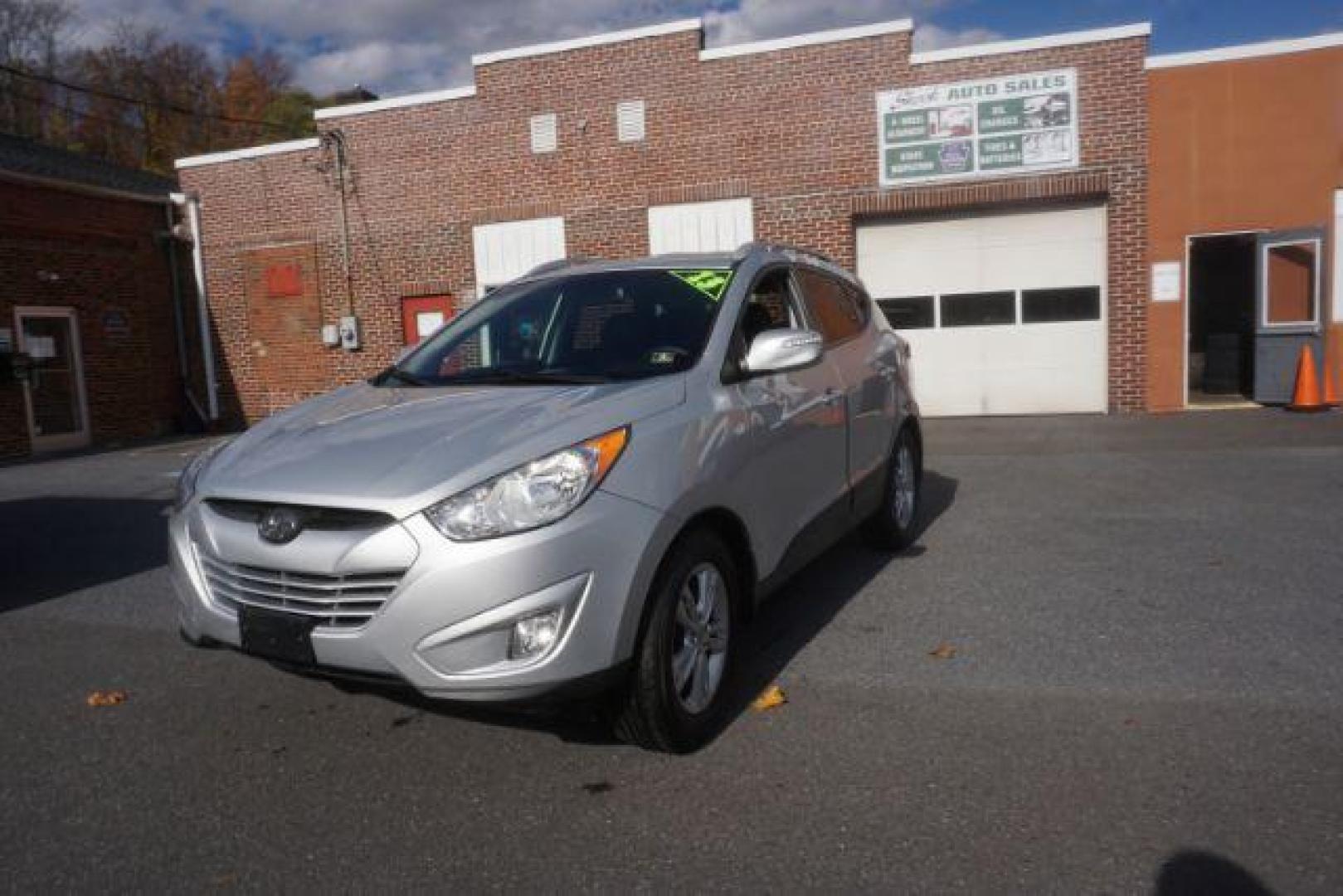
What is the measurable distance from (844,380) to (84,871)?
141 inches

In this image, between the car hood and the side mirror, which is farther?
the side mirror

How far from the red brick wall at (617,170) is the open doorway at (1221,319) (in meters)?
1.94

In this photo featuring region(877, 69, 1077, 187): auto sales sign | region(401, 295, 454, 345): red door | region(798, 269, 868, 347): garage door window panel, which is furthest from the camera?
region(401, 295, 454, 345): red door

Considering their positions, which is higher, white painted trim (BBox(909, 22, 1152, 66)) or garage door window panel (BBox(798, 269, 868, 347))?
white painted trim (BBox(909, 22, 1152, 66))

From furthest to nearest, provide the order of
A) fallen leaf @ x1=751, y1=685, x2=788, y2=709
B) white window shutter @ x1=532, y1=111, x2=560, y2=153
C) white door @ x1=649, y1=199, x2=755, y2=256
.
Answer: white window shutter @ x1=532, y1=111, x2=560, y2=153, white door @ x1=649, y1=199, x2=755, y2=256, fallen leaf @ x1=751, y1=685, x2=788, y2=709

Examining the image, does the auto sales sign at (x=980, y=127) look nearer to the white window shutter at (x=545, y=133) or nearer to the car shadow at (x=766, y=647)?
the white window shutter at (x=545, y=133)

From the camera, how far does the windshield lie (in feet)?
12.4

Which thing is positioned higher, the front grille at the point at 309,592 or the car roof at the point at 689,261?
the car roof at the point at 689,261

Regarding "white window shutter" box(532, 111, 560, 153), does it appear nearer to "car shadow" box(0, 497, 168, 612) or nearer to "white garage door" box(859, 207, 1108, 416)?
"white garage door" box(859, 207, 1108, 416)

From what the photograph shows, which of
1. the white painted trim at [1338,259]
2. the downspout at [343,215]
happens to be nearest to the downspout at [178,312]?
the downspout at [343,215]

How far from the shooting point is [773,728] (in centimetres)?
350

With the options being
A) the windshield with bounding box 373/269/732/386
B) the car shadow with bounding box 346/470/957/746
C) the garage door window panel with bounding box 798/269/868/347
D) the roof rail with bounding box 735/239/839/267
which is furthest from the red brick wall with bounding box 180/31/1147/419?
the windshield with bounding box 373/269/732/386

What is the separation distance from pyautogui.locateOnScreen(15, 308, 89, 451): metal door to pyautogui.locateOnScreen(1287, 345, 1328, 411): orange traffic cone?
17.6 meters

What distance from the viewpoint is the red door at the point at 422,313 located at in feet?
53.4
